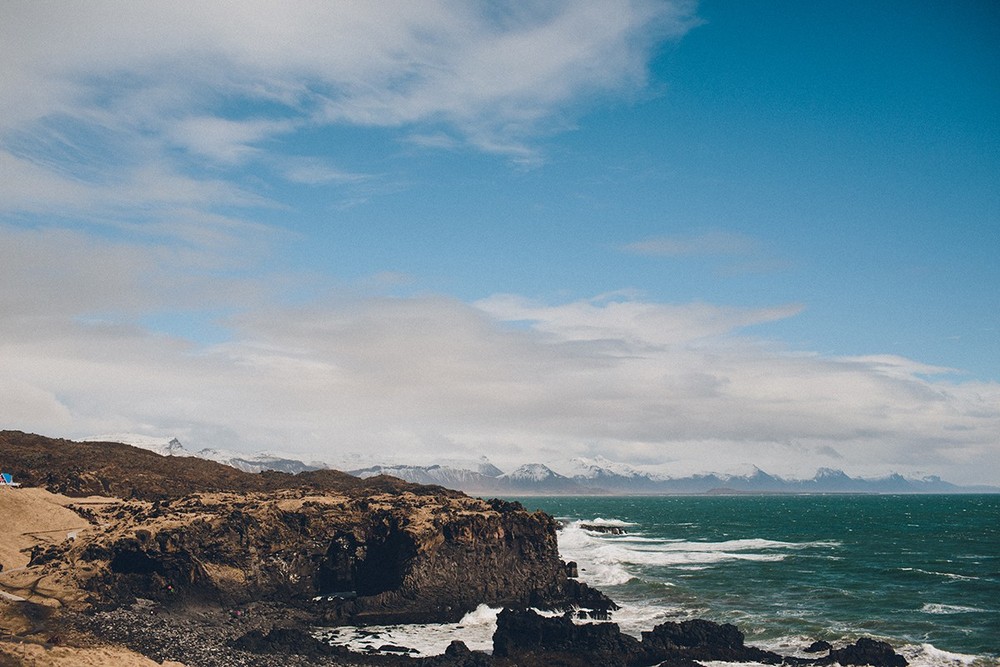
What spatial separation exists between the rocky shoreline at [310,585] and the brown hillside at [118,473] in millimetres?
10332

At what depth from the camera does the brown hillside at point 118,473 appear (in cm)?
7288

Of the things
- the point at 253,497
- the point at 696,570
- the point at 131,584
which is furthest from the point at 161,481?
the point at 696,570

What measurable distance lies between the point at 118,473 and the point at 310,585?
39.2 meters

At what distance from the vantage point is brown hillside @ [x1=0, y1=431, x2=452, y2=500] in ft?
239

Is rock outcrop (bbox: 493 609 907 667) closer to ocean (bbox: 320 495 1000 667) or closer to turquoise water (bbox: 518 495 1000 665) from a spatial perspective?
ocean (bbox: 320 495 1000 667)

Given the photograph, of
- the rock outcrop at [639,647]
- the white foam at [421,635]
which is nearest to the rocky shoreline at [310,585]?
the rock outcrop at [639,647]

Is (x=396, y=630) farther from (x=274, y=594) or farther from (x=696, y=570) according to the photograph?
(x=696, y=570)

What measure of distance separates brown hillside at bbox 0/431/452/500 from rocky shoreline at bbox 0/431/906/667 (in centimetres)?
1033

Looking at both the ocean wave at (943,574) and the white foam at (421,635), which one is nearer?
the white foam at (421,635)

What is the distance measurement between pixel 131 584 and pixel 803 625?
40.6 m

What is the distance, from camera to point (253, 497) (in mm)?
58844

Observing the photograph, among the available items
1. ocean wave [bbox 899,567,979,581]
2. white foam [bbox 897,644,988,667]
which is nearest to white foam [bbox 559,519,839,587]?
ocean wave [bbox 899,567,979,581]

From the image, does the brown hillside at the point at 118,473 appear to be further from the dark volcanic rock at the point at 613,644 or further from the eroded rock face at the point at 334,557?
the dark volcanic rock at the point at 613,644

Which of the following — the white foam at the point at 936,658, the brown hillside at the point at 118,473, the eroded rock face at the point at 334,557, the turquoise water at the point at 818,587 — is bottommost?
the white foam at the point at 936,658
